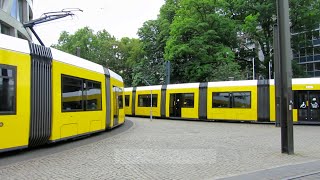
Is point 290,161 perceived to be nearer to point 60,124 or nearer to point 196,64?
point 60,124

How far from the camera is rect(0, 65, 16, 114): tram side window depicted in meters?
10.6

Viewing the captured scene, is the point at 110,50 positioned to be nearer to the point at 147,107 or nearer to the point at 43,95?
the point at 147,107

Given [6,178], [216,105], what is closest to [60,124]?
[6,178]

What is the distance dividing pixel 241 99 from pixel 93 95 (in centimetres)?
1363

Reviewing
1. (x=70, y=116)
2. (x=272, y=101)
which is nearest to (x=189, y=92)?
(x=272, y=101)

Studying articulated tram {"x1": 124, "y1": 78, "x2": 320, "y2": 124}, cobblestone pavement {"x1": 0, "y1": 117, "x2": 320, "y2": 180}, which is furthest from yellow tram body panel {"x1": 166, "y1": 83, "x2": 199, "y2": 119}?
cobblestone pavement {"x1": 0, "y1": 117, "x2": 320, "y2": 180}

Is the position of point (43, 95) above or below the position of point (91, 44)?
below

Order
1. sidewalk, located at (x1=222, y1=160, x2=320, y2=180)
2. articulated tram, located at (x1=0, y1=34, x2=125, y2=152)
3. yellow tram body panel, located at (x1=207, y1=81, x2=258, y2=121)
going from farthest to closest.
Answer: yellow tram body panel, located at (x1=207, y1=81, x2=258, y2=121)
articulated tram, located at (x1=0, y1=34, x2=125, y2=152)
sidewalk, located at (x1=222, y1=160, x2=320, y2=180)

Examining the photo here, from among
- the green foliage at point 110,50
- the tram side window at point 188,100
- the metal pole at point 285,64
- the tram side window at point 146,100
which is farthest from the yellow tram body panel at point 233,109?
the green foliage at point 110,50

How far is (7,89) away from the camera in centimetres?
1071

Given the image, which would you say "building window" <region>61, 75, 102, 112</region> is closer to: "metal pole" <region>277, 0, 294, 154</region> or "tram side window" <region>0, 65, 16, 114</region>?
"tram side window" <region>0, 65, 16, 114</region>

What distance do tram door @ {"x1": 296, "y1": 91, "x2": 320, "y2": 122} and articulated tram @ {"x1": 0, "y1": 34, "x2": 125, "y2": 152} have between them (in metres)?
13.4

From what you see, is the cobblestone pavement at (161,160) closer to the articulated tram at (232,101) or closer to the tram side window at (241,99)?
the articulated tram at (232,101)

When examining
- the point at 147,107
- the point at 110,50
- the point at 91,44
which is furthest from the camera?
the point at 91,44
